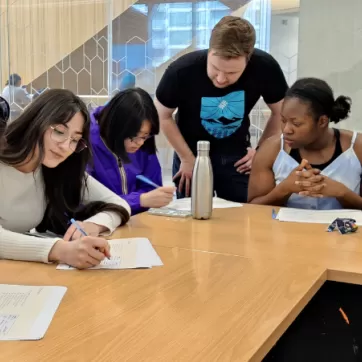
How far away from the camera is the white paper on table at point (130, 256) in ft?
3.95

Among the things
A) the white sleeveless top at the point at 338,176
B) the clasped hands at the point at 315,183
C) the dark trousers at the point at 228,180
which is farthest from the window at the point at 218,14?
the clasped hands at the point at 315,183

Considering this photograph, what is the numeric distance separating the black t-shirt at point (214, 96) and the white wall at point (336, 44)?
2.71 feet

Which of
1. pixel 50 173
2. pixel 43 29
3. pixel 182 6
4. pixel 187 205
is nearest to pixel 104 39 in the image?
pixel 43 29

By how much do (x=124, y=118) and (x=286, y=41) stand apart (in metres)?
1.76

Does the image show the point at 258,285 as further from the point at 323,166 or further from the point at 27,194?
the point at 323,166

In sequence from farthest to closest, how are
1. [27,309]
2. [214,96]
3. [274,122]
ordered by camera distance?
[274,122], [214,96], [27,309]

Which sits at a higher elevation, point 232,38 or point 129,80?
point 232,38

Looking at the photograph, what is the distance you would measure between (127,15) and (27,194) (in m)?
2.57

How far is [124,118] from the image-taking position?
Answer: 1.98 metres

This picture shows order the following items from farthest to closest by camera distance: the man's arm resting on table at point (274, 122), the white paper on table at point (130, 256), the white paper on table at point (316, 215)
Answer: the man's arm resting on table at point (274, 122) → the white paper on table at point (316, 215) → the white paper on table at point (130, 256)

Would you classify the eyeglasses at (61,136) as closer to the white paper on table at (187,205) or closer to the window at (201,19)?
the white paper on table at (187,205)

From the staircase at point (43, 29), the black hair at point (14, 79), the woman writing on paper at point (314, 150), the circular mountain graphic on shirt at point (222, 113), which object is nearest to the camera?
the woman writing on paper at point (314, 150)

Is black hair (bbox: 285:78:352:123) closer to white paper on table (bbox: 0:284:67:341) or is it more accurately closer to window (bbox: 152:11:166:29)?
white paper on table (bbox: 0:284:67:341)

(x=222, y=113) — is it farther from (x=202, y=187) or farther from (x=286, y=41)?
(x=286, y=41)
